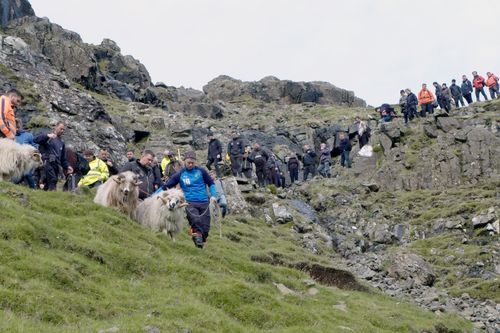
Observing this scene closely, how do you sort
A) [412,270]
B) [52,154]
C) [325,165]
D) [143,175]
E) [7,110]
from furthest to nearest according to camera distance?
[325,165] < [412,270] < [143,175] < [52,154] < [7,110]

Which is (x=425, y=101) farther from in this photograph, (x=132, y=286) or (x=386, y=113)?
(x=132, y=286)

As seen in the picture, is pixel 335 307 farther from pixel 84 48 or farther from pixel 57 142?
pixel 84 48

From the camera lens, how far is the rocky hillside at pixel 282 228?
1452cm

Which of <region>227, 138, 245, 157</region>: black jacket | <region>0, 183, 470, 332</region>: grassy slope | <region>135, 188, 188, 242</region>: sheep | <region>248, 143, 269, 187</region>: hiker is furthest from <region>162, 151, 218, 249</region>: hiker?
<region>248, 143, 269, 187</region>: hiker

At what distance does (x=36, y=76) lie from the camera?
46.5m

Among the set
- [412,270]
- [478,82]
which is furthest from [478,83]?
[412,270]

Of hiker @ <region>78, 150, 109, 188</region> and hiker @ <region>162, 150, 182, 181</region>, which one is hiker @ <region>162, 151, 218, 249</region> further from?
hiker @ <region>162, 150, 182, 181</region>

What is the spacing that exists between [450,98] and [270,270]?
3878cm

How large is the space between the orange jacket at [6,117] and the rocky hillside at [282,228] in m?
2.00

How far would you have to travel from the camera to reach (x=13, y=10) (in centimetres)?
7875

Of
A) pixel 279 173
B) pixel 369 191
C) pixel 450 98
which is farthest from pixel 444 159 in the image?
pixel 450 98

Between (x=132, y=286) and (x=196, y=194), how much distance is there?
15.7 feet

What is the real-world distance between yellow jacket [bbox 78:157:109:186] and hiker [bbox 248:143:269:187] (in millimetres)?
17035

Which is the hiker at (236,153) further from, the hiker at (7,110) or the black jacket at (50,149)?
the hiker at (7,110)
